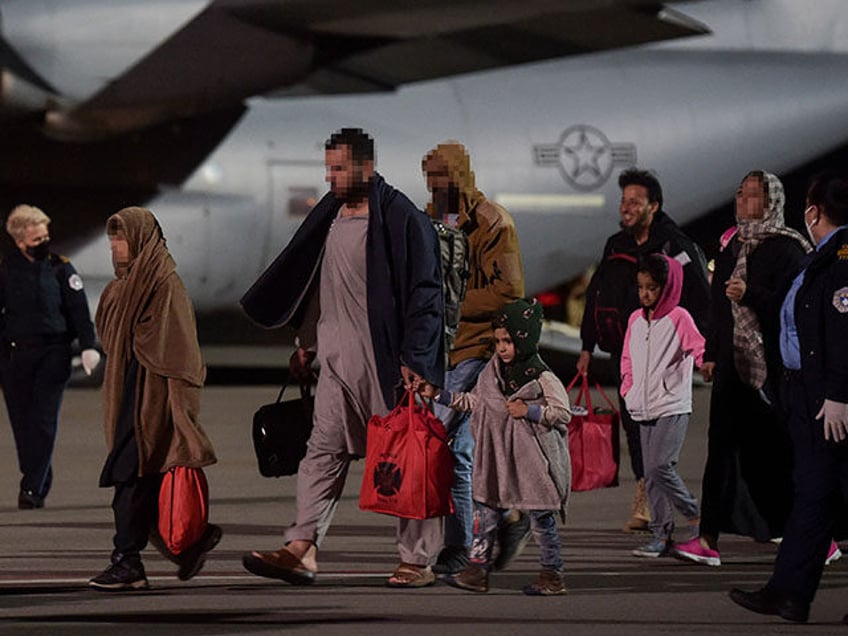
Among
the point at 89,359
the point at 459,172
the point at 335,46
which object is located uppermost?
the point at 335,46

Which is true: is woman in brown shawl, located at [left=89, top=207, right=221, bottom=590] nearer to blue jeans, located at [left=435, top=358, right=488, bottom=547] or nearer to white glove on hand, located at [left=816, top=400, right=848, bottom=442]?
blue jeans, located at [left=435, top=358, right=488, bottom=547]

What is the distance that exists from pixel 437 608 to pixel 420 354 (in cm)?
104

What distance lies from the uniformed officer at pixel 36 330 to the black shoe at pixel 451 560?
346 centimetres

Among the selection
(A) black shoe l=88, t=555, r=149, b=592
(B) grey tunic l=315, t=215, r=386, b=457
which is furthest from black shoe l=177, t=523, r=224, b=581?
(B) grey tunic l=315, t=215, r=386, b=457

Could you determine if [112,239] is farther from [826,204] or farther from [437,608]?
[826,204]

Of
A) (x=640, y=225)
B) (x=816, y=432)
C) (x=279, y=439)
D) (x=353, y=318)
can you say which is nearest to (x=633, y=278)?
(x=640, y=225)

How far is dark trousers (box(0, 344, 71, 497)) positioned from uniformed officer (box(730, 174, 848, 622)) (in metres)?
5.22

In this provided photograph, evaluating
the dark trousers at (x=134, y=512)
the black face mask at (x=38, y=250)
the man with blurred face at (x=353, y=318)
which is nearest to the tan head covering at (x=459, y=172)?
the man with blurred face at (x=353, y=318)

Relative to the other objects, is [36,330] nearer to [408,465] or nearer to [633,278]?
[633,278]

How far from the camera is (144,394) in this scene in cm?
800

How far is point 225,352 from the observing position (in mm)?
27562

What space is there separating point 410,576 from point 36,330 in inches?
167

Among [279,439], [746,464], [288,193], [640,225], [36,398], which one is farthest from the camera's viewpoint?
[288,193]

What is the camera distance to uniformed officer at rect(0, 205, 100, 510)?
11289 millimetres
